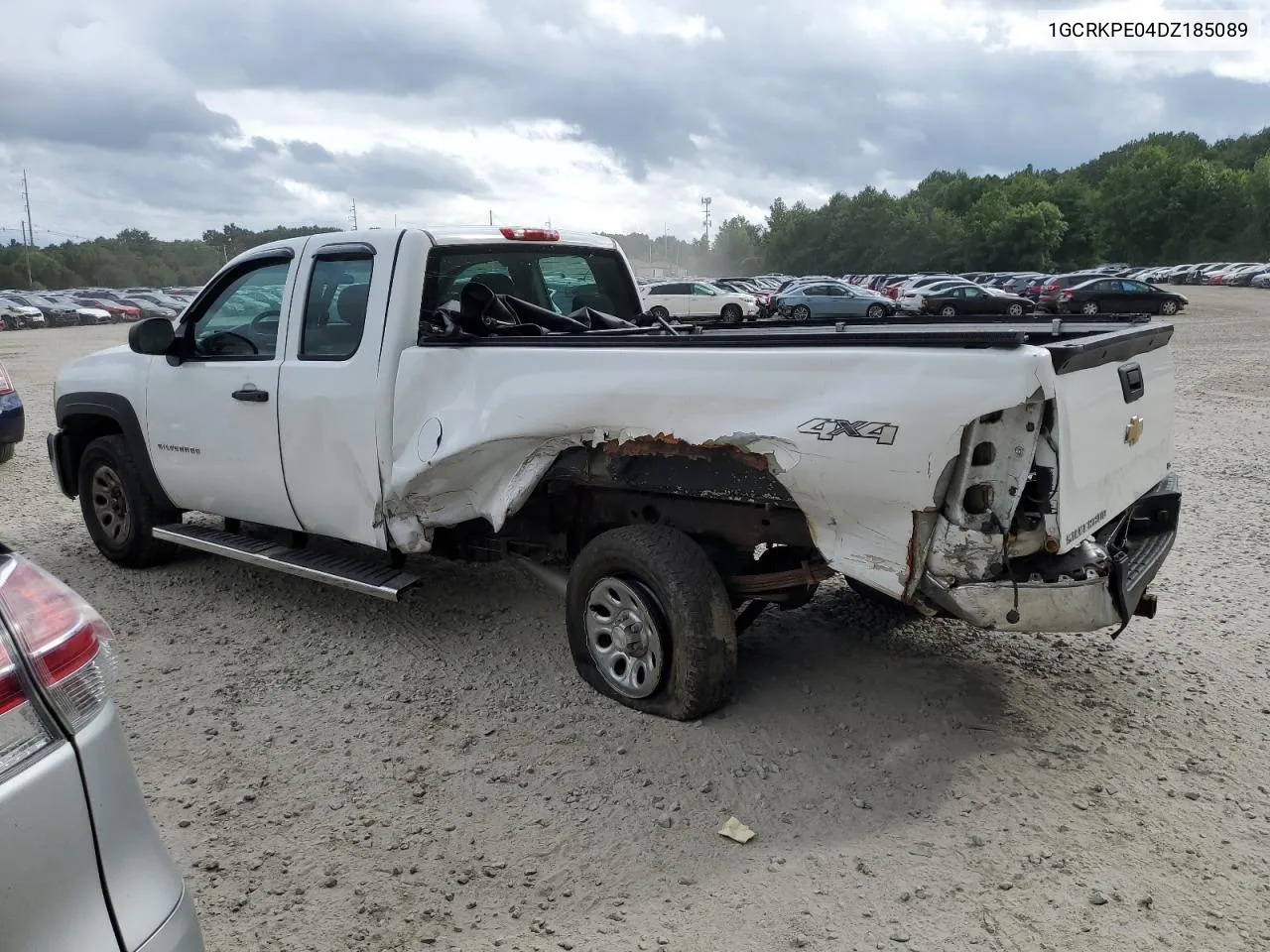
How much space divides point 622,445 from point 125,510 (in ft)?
12.5

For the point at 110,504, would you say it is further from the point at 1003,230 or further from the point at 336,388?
the point at 1003,230

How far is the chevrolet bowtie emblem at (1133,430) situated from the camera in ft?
12.1

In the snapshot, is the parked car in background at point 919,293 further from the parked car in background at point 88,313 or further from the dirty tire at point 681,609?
the parked car in background at point 88,313

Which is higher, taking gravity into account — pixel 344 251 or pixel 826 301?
pixel 344 251

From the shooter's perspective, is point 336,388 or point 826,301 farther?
point 826,301

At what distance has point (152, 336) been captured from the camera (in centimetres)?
518

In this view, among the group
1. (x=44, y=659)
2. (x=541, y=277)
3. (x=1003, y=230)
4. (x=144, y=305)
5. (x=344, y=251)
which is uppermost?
(x=1003, y=230)

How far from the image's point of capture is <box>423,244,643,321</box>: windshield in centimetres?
480

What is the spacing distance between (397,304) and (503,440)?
930mm

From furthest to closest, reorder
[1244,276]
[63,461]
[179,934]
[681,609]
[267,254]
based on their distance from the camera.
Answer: [1244,276], [63,461], [267,254], [681,609], [179,934]

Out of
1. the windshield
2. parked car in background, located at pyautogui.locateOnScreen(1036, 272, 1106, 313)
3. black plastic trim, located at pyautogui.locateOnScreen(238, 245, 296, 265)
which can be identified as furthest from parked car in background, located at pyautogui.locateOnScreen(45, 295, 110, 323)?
the windshield

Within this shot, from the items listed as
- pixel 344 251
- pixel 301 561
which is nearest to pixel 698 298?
pixel 344 251

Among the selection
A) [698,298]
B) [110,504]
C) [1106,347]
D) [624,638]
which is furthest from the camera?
[698,298]

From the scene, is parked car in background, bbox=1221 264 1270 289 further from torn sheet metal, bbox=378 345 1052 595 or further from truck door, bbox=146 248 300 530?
torn sheet metal, bbox=378 345 1052 595
